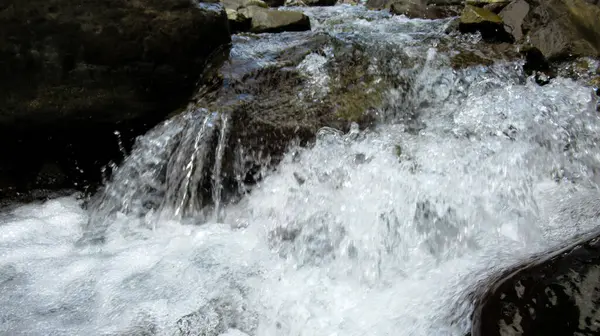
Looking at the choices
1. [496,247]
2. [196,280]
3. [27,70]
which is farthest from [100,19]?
[496,247]

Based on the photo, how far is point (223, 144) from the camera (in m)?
3.44

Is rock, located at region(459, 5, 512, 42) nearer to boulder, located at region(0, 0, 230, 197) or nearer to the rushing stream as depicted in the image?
the rushing stream

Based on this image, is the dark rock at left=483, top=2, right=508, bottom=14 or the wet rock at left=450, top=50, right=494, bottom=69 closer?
the wet rock at left=450, top=50, right=494, bottom=69

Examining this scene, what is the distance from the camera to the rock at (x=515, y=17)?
5.57 meters

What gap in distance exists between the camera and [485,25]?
5430 mm

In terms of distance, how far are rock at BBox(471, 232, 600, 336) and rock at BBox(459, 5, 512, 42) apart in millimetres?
4239

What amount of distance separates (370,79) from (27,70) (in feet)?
9.79

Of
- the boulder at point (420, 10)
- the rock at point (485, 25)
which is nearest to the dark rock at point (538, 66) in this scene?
the rock at point (485, 25)

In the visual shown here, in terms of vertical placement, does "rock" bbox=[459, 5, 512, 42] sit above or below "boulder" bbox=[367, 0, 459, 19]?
below

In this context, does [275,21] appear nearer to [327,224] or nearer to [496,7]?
[496,7]

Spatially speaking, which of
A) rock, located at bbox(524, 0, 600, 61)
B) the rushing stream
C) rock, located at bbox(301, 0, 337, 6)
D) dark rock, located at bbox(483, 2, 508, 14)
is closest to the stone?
rock, located at bbox(524, 0, 600, 61)

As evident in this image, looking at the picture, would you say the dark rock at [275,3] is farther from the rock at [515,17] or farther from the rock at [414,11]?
the rock at [515,17]

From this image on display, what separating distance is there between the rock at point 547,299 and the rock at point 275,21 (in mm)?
5047

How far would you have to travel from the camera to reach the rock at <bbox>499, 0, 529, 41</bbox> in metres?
5.57
